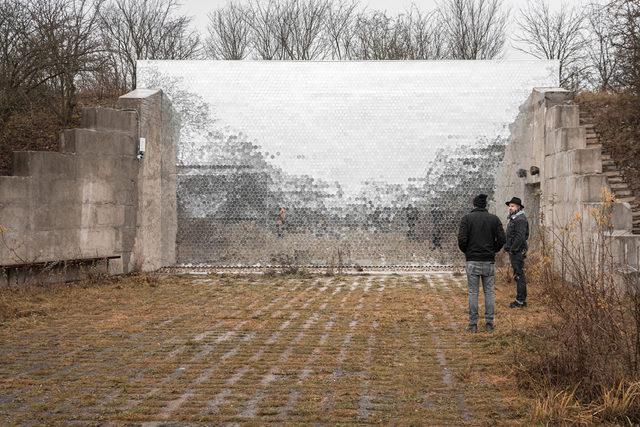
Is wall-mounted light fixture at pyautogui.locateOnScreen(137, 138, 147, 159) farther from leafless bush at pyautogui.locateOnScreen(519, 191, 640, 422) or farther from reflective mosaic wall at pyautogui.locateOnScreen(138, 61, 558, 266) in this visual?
leafless bush at pyautogui.locateOnScreen(519, 191, 640, 422)

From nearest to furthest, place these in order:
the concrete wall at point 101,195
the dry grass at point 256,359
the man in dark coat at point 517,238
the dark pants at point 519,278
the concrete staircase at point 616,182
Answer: the dry grass at point 256,359 → the dark pants at point 519,278 → the man in dark coat at point 517,238 → the concrete wall at point 101,195 → the concrete staircase at point 616,182

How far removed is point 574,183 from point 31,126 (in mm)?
11498

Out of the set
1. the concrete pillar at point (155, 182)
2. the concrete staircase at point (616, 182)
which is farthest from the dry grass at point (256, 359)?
the concrete pillar at point (155, 182)

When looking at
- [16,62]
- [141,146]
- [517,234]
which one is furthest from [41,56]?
[517,234]

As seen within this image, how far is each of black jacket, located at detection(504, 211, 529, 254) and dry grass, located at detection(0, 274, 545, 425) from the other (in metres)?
0.96

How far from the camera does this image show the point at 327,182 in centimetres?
1945

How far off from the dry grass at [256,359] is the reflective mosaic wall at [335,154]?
5.00 m

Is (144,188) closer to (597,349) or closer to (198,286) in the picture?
(198,286)

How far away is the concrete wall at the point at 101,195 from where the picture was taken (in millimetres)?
13938

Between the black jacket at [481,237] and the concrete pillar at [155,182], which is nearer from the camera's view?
the black jacket at [481,237]

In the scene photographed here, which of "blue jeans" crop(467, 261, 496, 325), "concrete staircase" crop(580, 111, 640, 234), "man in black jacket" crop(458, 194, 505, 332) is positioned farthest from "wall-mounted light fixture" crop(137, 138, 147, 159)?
"concrete staircase" crop(580, 111, 640, 234)

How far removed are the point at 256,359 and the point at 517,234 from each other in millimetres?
5968

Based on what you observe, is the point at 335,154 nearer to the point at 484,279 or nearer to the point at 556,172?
the point at 556,172

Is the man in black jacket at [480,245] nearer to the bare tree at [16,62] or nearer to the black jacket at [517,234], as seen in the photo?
the black jacket at [517,234]
